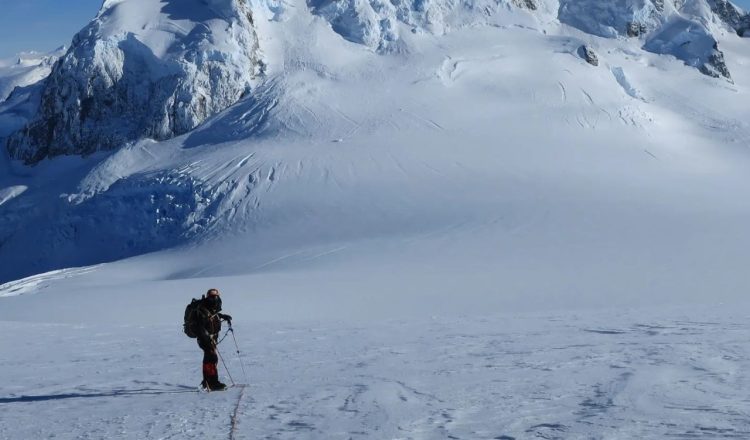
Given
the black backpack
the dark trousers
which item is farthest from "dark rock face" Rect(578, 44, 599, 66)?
the dark trousers

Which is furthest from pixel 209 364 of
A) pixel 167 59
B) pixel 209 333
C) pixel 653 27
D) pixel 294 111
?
pixel 653 27

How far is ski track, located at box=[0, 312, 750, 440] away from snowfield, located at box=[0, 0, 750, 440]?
59 millimetres

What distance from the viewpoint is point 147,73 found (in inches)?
2018

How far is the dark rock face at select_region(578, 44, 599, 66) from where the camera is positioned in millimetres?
54312

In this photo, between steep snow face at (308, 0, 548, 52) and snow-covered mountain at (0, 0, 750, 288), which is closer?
snow-covered mountain at (0, 0, 750, 288)

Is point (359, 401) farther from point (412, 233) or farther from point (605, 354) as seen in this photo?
point (412, 233)

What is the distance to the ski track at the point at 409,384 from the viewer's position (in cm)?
854

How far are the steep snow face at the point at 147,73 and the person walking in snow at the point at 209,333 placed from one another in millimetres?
39428

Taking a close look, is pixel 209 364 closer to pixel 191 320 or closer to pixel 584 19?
pixel 191 320

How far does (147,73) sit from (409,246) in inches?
1058

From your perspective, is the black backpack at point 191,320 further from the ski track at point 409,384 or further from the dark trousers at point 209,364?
the ski track at point 409,384

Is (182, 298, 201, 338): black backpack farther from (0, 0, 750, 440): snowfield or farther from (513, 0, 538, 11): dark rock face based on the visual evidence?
(513, 0, 538, 11): dark rock face

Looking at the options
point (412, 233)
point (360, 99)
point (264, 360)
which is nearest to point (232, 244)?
point (412, 233)

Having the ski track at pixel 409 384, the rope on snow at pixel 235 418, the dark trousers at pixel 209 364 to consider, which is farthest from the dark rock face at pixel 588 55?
the rope on snow at pixel 235 418
